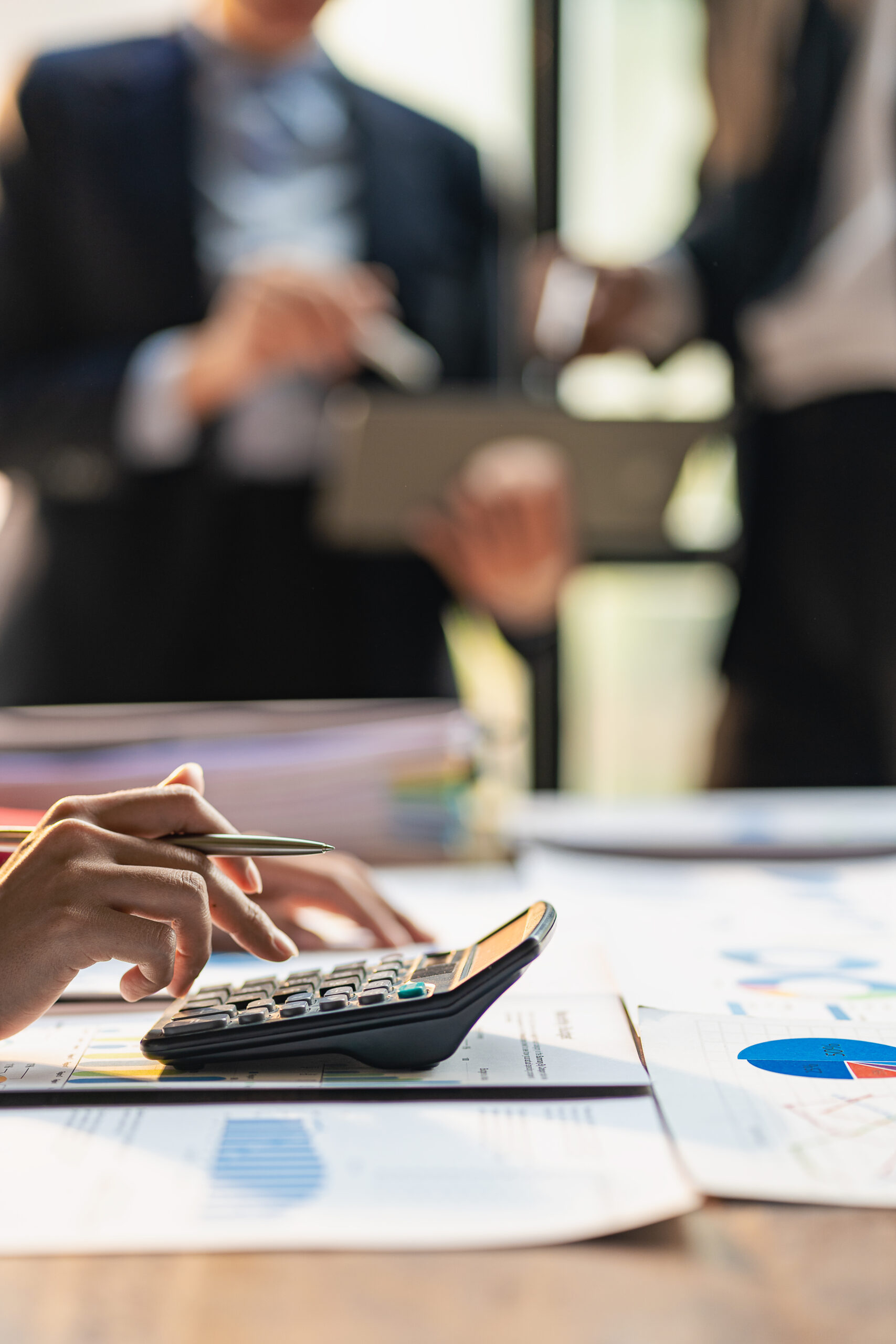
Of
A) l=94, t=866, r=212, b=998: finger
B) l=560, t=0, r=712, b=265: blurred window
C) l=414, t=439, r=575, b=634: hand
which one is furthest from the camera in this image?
l=560, t=0, r=712, b=265: blurred window

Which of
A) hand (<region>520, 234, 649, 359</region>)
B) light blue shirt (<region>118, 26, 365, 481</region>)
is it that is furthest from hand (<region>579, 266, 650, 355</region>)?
light blue shirt (<region>118, 26, 365, 481</region>)

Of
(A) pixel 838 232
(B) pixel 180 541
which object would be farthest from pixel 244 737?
(A) pixel 838 232

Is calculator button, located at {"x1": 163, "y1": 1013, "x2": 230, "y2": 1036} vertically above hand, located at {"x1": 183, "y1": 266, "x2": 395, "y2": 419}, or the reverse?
hand, located at {"x1": 183, "y1": 266, "x2": 395, "y2": 419}

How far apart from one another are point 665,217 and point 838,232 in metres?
0.47

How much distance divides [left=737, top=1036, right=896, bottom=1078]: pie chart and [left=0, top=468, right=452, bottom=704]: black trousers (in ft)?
3.27

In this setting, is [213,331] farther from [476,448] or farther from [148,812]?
[148,812]

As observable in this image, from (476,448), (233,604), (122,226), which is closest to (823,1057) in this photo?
(476,448)

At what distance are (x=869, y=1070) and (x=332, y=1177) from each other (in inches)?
7.0

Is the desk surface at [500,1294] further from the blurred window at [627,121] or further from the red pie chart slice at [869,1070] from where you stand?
the blurred window at [627,121]

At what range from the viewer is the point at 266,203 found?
1355 mm

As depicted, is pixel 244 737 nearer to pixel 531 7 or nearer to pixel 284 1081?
pixel 284 1081

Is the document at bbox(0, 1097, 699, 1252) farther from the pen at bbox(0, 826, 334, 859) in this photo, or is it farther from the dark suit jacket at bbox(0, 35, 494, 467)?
the dark suit jacket at bbox(0, 35, 494, 467)

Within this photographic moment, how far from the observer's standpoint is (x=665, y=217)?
1.70m

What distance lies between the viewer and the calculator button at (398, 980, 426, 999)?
0.31 m
